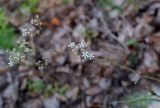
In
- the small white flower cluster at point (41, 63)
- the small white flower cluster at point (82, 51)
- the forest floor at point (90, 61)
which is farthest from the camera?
the forest floor at point (90, 61)

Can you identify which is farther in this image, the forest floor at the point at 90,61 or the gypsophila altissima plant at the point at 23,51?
the forest floor at the point at 90,61

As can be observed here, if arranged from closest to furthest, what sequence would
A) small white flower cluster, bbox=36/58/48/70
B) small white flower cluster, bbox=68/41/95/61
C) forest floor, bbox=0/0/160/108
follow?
1. small white flower cluster, bbox=68/41/95/61
2. small white flower cluster, bbox=36/58/48/70
3. forest floor, bbox=0/0/160/108

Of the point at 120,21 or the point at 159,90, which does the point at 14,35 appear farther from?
the point at 159,90

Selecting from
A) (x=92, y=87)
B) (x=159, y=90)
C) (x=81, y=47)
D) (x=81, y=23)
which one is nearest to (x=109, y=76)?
(x=92, y=87)

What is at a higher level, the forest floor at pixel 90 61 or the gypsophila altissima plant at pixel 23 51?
the forest floor at pixel 90 61

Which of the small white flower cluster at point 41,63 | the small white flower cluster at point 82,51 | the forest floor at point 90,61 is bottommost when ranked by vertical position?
the small white flower cluster at point 82,51

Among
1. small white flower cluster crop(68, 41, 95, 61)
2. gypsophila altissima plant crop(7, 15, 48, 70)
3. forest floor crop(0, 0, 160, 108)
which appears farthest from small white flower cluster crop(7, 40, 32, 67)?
forest floor crop(0, 0, 160, 108)

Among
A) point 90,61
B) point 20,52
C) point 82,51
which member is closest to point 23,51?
point 20,52

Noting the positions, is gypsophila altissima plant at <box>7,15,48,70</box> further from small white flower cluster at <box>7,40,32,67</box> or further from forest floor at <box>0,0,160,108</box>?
forest floor at <box>0,0,160,108</box>

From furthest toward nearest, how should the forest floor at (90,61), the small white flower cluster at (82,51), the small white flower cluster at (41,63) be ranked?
1. the forest floor at (90,61)
2. the small white flower cluster at (41,63)
3. the small white flower cluster at (82,51)

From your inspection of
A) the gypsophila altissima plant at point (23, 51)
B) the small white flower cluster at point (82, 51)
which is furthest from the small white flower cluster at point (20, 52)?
the small white flower cluster at point (82, 51)

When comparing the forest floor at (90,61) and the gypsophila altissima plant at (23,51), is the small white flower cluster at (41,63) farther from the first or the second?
the forest floor at (90,61)

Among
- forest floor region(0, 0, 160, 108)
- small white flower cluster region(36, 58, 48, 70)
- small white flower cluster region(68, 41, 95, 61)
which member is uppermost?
forest floor region(0, 0, 160, 108)
